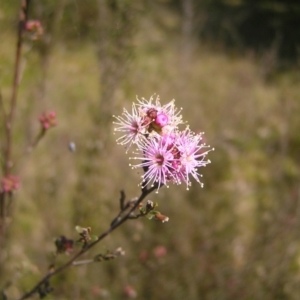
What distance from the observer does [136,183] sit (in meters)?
3.19

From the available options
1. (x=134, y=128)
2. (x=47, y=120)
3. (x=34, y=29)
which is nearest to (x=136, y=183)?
(x=47, y=120)

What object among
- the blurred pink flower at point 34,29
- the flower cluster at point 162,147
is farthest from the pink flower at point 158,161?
the blurred pink flower at point 34,29

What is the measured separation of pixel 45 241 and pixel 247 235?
1.60 metres

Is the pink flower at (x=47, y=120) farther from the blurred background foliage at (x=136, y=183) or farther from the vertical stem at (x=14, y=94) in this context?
the blurred background foliage at (x=136, y=183)


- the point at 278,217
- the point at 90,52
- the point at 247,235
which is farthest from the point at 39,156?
the point at 90,52

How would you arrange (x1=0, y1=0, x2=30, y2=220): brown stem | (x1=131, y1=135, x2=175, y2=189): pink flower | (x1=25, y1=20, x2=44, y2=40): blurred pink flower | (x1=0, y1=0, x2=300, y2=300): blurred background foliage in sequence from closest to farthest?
(x1=131, y1=135, x2=175, y2=189): pink flower
(x1=0, y1=0, x2=30, y2=220): brown stem
(x1=25, y1=20, x2=44, y2=40): blurred pink flower
(x1=0, y1=0, x2=300, y2=300): blurred background foliage

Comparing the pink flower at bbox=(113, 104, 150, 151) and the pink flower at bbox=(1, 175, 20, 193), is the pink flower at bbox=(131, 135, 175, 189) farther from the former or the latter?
the pink flower at bbox=(1, 175, 20, 193)

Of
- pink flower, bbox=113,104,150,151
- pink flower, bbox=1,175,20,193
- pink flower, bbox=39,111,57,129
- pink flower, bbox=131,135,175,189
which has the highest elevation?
pink flower, bbox=39,111,57,129

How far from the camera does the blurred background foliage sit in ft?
7.98

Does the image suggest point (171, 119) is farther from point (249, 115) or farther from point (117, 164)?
point (249, 115)

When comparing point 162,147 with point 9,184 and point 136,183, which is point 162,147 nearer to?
point 9,184

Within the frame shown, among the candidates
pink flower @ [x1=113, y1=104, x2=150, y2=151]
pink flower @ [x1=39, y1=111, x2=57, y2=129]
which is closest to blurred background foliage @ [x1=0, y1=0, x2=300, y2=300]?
pink flower @ [x1=39, y1=111, x2=57, y2=129]

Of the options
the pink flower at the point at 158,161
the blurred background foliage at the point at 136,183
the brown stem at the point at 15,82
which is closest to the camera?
the pink flower at the point at 158,161

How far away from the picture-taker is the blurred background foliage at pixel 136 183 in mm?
2434
